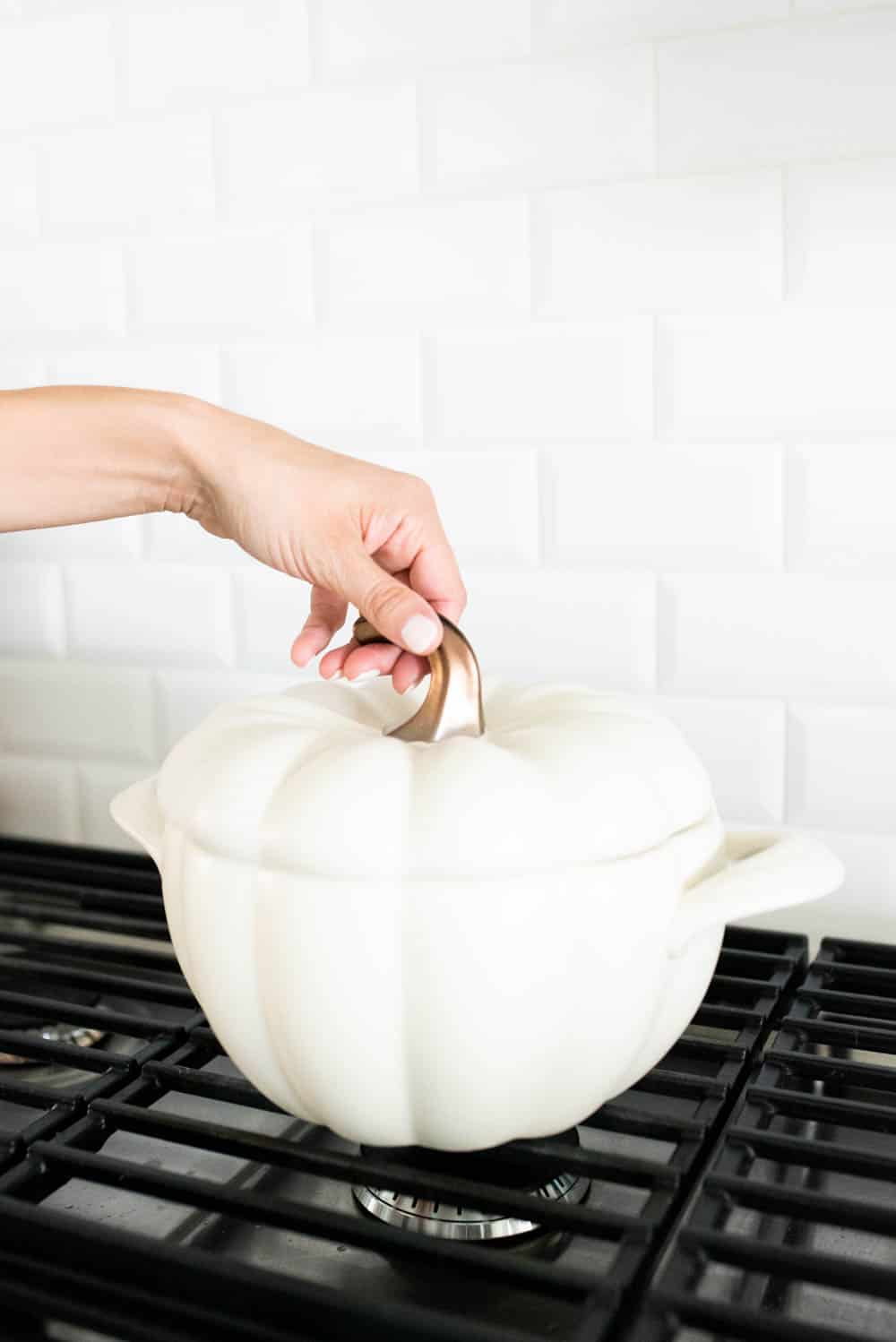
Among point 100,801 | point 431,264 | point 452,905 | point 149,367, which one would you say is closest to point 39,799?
point 100,801

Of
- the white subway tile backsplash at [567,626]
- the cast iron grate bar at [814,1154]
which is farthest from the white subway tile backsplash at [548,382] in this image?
the cast iron grate bar at [814,1154]

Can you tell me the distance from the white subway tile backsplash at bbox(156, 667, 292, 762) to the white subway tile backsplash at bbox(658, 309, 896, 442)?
425mm

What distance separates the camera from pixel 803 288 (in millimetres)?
1001

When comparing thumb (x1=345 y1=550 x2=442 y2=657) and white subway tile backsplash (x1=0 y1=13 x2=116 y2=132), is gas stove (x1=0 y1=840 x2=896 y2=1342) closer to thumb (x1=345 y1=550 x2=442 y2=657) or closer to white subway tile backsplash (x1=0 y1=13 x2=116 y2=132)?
thumb (x1=345 y1=550 x2=442 y2=657)

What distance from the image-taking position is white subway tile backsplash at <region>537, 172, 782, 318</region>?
1010mm

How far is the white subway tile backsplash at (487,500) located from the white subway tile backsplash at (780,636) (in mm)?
127

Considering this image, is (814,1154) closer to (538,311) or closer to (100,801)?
(538,311)

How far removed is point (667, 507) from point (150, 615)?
0.50 metres

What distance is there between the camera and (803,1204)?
25.4 inches

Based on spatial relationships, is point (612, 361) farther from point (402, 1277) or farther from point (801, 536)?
point (402, 1277)

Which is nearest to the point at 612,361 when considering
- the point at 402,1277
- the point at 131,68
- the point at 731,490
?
the point at 731,490

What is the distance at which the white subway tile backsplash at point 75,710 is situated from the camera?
1.31 meters

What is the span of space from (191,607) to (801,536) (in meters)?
0.55

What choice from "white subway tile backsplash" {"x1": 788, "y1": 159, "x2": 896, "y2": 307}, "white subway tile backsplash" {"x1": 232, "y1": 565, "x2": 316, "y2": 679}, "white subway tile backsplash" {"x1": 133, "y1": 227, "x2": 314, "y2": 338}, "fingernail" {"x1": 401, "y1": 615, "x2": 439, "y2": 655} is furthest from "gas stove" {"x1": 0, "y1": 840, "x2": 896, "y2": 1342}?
"white subway tile backsplash" {"x1": 133, "y1": 227, "x2": 314, "y2": 338}
